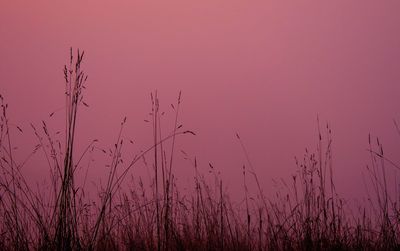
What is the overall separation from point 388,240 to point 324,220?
0.89 ft

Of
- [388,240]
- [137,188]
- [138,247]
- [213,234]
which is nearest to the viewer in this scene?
[388,240]

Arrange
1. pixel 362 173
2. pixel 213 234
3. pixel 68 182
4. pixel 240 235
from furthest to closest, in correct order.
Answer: pixel 362 173
pixel 240 235
pixel 213 234
pixel 68 182

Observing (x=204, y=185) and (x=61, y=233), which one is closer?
(x=61, y=233)

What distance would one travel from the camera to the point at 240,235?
3014 mm

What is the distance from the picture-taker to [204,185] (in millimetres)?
3193

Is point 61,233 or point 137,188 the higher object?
point 137,188

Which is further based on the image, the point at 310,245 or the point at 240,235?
the point at 240,235

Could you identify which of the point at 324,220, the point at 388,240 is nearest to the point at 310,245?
the point at 324,220

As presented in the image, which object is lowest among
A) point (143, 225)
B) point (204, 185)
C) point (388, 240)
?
point (388, 240)

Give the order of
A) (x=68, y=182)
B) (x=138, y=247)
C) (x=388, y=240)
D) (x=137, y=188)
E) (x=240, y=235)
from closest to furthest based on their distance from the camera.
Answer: (x=68, y=182) < (x=388, y=240) < (x=138, y=247) < (x=240, y=235) < (x=137, y=188)

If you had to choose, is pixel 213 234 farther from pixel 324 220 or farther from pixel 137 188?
pixel 137 188

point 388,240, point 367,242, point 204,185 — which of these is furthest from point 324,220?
point 204,185

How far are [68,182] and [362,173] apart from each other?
9.27ft

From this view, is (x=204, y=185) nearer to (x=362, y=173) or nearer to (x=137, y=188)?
(x=137, y=188)
